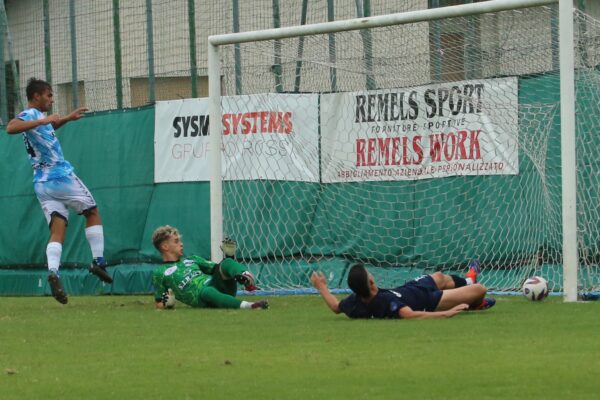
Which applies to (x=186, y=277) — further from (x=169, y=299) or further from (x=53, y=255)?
(x=53, y=255)

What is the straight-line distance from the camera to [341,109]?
53.7ft

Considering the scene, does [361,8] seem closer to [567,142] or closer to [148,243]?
[148,243]

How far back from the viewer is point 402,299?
10906mm

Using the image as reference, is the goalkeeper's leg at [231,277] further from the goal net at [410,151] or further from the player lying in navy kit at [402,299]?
the goal net at [410,151]

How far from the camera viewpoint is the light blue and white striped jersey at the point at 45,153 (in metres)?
14.7

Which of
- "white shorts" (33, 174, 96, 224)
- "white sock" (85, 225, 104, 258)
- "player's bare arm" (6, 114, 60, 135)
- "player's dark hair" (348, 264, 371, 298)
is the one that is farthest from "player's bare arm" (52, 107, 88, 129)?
"player's dark hair" (348, 264, 371, 298)

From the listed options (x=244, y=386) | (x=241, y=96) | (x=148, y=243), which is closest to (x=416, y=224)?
(x=241, y=96)

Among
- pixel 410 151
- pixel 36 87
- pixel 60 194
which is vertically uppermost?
pixel 36 87

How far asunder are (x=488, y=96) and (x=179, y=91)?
5.73 meters

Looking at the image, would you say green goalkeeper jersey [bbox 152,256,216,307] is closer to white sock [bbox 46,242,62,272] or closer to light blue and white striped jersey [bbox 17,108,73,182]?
white sock [bbox 46,242,62,272]

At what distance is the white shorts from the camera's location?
48.4 ft

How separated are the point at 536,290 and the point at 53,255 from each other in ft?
16.7

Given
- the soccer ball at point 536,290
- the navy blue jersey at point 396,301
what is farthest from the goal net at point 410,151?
the navy blue jersey at point 396,301

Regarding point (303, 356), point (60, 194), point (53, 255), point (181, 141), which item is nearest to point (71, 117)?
point (60, 194)
